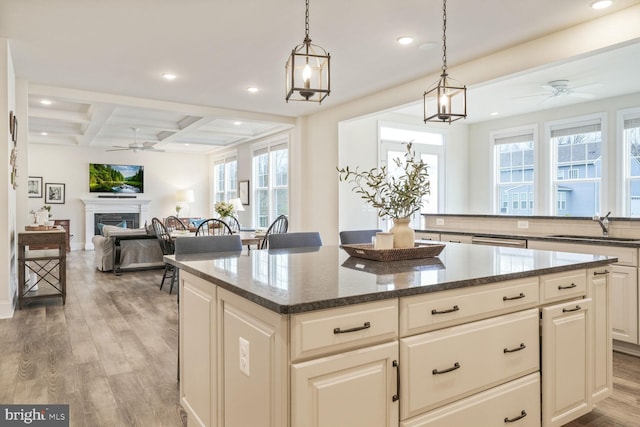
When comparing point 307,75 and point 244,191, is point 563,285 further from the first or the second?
point 244,191

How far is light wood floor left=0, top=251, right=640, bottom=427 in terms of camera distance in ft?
7.63

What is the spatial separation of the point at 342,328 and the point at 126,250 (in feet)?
21.2

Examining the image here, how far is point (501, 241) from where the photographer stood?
13.2ft

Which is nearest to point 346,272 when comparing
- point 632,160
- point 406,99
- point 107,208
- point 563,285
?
point 563,285

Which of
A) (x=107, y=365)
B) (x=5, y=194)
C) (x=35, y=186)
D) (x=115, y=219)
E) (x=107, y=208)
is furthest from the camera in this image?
(x=115, y=219)

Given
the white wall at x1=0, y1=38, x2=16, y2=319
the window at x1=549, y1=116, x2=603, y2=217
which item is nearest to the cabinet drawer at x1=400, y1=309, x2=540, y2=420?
the white wall at x1=0, y1=38, x2=16, y2=319

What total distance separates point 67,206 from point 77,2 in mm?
8515

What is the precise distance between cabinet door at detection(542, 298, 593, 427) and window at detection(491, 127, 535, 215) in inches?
209

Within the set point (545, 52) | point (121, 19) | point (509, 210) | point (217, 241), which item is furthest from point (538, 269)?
point (509, 210)

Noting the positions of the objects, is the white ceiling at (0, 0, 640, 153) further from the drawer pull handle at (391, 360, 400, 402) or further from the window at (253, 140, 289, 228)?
the drawer pull handle at (391, 360, 400, 402)

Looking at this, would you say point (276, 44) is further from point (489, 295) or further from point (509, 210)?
point (509, 210)

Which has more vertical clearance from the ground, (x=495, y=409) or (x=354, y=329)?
(x=354, y=329)

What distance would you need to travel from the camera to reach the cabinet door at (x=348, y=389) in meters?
1.30

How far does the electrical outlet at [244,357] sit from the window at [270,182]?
6.75m
